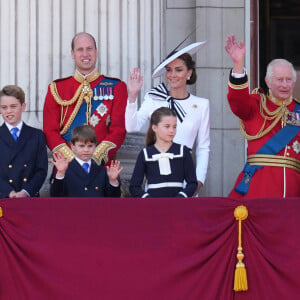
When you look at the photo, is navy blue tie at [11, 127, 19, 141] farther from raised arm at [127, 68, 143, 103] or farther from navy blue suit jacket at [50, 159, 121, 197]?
raised arm at [127, 68, 143, 103]

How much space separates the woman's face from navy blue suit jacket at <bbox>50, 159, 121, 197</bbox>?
880 mm

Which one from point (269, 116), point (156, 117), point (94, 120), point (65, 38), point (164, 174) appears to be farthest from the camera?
point (65, 38)

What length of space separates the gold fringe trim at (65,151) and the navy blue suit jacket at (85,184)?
9.7 inches

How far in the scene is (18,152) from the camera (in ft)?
29.5

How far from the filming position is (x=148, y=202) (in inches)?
318

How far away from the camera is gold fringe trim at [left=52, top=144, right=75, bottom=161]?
916 cm

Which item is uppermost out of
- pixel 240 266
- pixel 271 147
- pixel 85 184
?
pixel 271 147

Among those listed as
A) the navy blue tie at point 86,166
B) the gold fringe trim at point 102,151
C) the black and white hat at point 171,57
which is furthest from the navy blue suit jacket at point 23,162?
the black and white hat at point 171,57

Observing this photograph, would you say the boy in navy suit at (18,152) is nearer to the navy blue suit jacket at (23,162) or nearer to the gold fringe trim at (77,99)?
the navy blue suit jacket at (23,162)

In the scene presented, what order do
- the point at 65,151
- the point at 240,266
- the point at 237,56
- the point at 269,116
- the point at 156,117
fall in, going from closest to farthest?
the point at 240,266 < the point at 237,56 < the point at 156,117 < the point at 269,116 < the point at 65,151

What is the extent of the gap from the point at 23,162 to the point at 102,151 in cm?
58

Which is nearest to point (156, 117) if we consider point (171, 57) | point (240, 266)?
point (171, 57)

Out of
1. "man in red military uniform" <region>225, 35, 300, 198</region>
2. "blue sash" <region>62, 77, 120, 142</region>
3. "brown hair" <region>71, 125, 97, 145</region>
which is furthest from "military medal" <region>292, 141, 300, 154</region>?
"blue sash" <region>62, 77, 120, 142</region>

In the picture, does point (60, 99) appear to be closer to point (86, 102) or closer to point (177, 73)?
point (86, 102)
